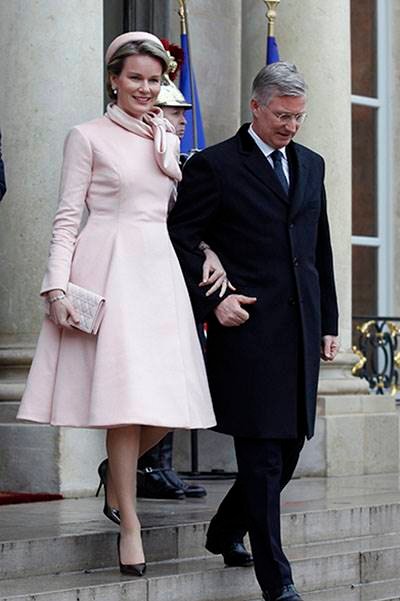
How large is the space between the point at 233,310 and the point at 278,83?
2.61ft

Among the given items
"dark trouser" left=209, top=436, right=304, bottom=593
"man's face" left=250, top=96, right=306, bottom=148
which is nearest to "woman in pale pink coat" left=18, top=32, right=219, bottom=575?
"dark trouser" left=209, top=436, right=304, bottom=593

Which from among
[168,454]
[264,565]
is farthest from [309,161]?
[168,454]

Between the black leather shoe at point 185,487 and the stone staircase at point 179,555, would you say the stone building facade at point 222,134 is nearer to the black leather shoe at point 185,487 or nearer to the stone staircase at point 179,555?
the black leather shoe at point 185,487

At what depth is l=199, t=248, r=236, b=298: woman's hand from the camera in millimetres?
5703

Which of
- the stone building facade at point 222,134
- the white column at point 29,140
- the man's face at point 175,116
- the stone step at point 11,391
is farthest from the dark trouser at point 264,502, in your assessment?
the stone step at point 11,391

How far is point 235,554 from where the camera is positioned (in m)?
6.09

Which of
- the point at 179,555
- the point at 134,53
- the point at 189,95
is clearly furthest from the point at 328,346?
the point at 189,95

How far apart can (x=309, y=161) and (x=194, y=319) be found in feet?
2.38

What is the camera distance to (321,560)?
6.45 metres

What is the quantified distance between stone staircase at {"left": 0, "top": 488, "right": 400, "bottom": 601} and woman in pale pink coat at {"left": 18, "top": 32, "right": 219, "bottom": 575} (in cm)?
24

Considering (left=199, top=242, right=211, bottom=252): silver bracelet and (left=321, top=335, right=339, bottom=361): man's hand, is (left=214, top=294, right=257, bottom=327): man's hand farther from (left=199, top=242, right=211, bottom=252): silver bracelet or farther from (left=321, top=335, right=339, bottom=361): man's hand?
(left=321, top=335, right=339, bottom=361): man's hand

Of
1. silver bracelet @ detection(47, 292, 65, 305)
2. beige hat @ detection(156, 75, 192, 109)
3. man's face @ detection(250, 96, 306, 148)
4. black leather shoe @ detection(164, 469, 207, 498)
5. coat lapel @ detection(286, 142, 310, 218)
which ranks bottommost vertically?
black leather shoe @ detection(164, 469, 207, 498)

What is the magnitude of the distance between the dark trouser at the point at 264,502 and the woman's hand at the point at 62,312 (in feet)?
2.33

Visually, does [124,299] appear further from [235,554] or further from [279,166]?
[235,554]
